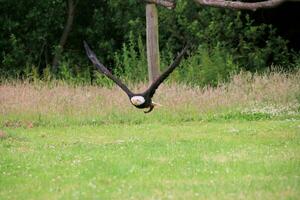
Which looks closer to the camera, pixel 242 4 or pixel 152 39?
pixel 242 4

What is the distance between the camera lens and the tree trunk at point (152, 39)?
17.6 meters

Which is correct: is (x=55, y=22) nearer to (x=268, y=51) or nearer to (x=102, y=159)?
(x=268, y=51)

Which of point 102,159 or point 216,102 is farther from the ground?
point 102,159

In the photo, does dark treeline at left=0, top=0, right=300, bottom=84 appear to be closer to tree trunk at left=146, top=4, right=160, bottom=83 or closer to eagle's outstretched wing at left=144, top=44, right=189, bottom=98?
tree trunk at left=146, top=4, right=160, bottom=83

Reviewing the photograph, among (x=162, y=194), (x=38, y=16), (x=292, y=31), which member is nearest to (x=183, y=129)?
(x=162, y=194)

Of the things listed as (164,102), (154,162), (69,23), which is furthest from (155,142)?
(69,23)

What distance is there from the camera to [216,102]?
16469 mm

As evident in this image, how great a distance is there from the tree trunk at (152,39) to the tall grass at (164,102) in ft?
1.45

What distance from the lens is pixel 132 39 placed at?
2380 centimetres

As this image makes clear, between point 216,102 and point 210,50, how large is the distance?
719 cm

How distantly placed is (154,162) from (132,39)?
14.2m

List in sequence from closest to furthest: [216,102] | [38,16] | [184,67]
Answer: [216,102] < [184,67] < [38,16]

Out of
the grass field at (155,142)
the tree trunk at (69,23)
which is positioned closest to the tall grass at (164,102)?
the grass field at (155,142)

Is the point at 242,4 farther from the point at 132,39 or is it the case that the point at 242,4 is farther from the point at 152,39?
the point at 132,39
